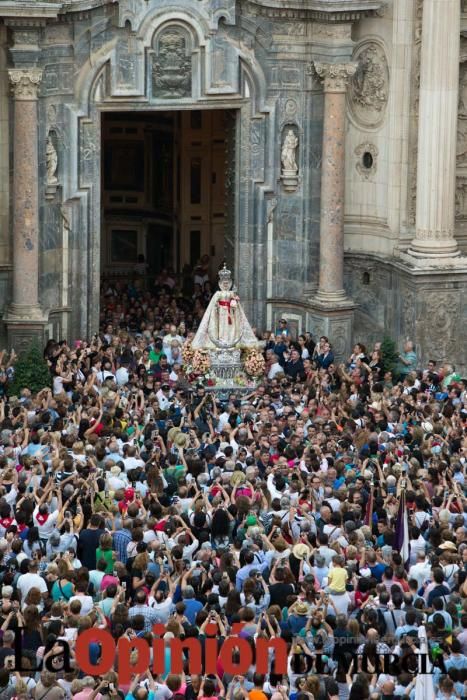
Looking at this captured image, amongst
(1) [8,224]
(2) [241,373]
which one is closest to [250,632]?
(2) [241,373]

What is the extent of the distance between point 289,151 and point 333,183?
1245 millimetres

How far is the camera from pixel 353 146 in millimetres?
44906

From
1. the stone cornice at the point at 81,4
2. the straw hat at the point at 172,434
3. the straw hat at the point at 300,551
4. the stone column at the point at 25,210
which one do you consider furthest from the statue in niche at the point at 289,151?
the straw hat at the point at 300,551

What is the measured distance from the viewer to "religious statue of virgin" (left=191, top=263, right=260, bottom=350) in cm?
4131

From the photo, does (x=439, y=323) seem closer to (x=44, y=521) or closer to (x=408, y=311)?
(x=408, y=311)

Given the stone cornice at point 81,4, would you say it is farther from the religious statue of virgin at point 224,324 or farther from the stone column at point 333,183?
the religious statue of virgin at point 224,324

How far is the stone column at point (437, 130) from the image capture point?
42.4 m

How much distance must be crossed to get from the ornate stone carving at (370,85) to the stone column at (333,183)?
641 mm

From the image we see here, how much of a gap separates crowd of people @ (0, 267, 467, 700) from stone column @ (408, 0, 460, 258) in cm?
299

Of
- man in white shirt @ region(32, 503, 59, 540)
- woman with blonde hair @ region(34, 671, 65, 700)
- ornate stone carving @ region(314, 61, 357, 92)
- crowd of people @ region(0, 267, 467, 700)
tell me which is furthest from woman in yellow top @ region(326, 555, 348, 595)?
ornate stone carving @ region(314, 61, 357, 92)

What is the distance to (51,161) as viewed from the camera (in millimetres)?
42812

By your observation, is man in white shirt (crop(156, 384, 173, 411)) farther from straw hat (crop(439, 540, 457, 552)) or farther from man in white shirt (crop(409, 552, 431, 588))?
man in white shirt (crop(409, 552, 431, 588))

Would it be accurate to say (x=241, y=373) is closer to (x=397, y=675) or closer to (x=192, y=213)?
(x=192, y=213)

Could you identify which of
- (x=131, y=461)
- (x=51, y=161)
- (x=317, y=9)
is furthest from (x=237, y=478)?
(x=317, y=9)
